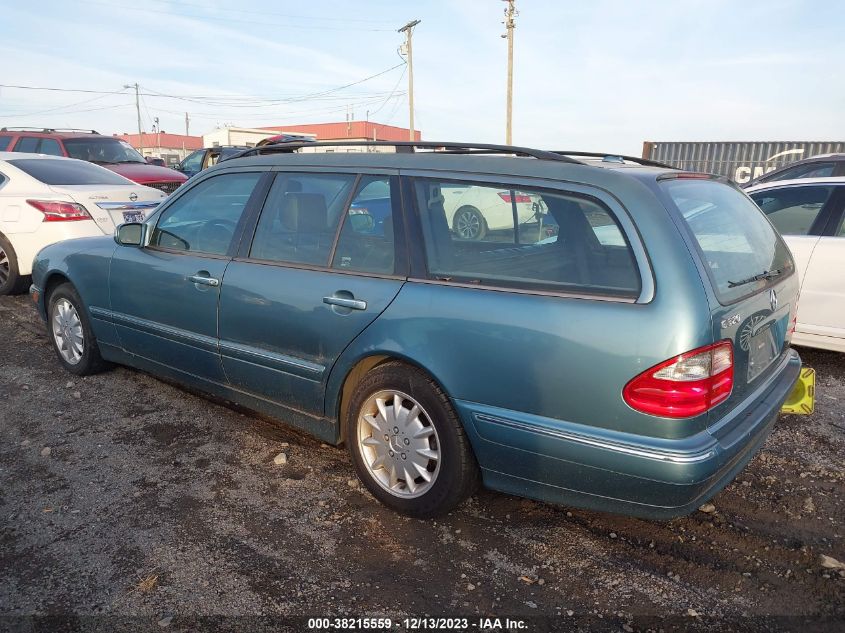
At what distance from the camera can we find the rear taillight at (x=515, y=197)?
2.80 metres

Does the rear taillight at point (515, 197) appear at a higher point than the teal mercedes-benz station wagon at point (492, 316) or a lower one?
higher

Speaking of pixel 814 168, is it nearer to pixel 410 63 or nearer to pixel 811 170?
pixel 811 170

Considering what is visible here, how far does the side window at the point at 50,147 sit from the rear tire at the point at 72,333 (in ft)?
24.2

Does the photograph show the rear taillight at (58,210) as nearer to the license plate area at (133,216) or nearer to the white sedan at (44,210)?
the white sedan at (44,210)

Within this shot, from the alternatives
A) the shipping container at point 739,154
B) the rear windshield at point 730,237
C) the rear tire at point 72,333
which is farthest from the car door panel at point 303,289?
the shipping container at point 739,154

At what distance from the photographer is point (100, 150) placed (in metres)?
11.3

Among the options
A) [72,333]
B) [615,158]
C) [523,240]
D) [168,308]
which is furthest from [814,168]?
[72,333]

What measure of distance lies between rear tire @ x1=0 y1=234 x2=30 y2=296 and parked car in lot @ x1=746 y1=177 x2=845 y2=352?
7.60 m

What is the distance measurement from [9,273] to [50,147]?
16.2ft

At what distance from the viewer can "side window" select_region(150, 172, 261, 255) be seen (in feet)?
12.3

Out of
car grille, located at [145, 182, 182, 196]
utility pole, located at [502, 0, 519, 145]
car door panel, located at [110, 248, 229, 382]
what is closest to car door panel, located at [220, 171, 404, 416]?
car door panel, located at [110, 248, 229, 382]

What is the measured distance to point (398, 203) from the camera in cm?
304

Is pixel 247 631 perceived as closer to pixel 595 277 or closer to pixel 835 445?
pixel 595 277

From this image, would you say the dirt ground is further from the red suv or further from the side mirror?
the red suv
